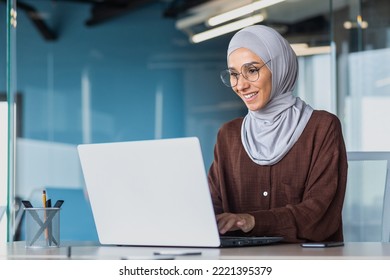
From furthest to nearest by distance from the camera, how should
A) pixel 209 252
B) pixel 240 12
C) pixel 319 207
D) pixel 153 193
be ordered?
pixel 240 12 → pixel 319 207 → pixel 153 193 → pixel 209 252

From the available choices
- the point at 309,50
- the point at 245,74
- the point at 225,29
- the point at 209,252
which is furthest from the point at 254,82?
the point at 225,29

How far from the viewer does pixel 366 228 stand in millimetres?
5695

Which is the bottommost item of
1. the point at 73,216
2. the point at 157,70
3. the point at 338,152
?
the point at 73,216

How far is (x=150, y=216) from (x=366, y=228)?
3.74 meters

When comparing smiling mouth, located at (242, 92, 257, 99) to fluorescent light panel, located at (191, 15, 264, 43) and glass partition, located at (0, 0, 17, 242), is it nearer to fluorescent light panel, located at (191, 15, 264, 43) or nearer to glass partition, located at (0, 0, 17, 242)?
glass partition, located at (0, 0, 17, 242)

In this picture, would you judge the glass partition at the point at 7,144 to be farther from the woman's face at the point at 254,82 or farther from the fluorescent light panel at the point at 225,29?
the fluorescent light panel at the point at 225,29

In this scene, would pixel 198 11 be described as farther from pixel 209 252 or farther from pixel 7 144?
pixel 209 252

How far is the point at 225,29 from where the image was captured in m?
7.52

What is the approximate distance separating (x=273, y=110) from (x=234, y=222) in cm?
56

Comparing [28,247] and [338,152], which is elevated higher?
[338,152]

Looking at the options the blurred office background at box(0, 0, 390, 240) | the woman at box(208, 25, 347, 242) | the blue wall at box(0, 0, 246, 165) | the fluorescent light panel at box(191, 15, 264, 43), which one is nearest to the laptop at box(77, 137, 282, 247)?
the woman at box(208, 25, 347, 242)

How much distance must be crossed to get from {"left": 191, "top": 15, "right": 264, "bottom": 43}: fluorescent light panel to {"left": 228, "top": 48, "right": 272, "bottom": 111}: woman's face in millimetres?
4158

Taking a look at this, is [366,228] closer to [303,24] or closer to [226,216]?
[303,24]
